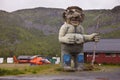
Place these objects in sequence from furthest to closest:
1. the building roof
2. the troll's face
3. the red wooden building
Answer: the building roof
the red wooden building
the troll's face

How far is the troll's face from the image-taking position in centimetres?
3375

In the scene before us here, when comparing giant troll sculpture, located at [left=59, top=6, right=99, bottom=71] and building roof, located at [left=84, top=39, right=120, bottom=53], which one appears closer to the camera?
giant troll sculpture, located at [left=59, top=6, right=99, bottom=71]

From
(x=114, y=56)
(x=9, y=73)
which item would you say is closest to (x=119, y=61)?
(x=114, y=56)

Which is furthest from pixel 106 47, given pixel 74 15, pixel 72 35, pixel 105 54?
pixel 72 35

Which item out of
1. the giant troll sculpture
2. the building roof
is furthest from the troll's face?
the building roof

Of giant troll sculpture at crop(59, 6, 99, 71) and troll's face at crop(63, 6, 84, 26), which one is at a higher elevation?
troll's face at crop(63, 6, 84, 26)

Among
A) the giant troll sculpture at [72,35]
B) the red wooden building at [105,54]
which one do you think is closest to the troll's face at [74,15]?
the giant troll sculpture at [72,35]

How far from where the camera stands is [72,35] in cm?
A: 3244

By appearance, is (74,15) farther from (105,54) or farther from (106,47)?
(106,47)

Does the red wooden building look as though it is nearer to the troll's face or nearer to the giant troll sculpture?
the giant troll sculpture

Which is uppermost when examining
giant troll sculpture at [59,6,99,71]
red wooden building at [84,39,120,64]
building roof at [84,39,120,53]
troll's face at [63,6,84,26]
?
troll's face at [63,6,84,26]

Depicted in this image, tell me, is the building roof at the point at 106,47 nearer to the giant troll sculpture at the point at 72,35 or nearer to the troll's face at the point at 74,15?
the giant troll sculpture at the point at 72,35

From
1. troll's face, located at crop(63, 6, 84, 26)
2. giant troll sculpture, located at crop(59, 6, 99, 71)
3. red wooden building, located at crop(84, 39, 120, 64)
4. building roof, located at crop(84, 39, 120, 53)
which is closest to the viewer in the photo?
giant troll sculpture, located at crop(59, 6, 99, 71)

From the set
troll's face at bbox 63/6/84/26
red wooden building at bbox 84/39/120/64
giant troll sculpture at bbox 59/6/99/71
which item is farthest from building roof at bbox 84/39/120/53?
troll's face at bbox 63/6/84/26
